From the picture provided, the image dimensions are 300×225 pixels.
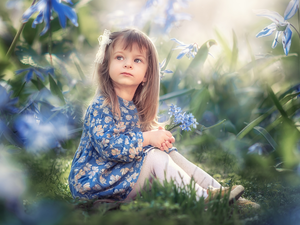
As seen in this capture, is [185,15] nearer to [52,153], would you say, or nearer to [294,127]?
[294,127]

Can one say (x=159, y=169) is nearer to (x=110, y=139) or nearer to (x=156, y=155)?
(x=156, y=155)

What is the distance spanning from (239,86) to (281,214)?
3.58 feet

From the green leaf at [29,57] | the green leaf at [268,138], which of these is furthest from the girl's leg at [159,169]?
the green leaf at [29,57]

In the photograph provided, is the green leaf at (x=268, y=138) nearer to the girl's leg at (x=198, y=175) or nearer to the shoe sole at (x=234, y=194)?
the girl's leg at (x=198, y=175)

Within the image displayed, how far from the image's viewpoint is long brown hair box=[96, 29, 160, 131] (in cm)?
112

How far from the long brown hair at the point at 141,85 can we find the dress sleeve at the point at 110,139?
0.05 m

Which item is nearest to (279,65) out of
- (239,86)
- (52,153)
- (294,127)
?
(239,86)

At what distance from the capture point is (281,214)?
32.9 inches

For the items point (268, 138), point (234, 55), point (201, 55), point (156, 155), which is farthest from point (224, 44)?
point (156, 155)

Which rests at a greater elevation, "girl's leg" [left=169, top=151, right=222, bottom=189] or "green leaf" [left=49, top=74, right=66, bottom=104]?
"green leaf" [left=49, top=74, right=66, bottom=104]

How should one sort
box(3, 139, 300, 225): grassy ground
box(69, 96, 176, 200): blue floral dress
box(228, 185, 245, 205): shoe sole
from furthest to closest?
box(69, 96, 176, 200): blue floral dress → box(228, 185, 245, 205): shoe sole → box(3, 139, 300, 225): grassy ground

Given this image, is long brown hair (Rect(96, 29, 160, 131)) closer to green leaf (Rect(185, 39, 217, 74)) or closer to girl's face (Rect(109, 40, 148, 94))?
girl's face (Rect(109, 40, 148, 94))

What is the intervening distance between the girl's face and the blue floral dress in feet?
0.36

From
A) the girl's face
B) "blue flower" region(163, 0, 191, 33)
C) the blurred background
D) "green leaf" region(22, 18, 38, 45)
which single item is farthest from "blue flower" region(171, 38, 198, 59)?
"green leaf" region(22, 18, 38, 45)
